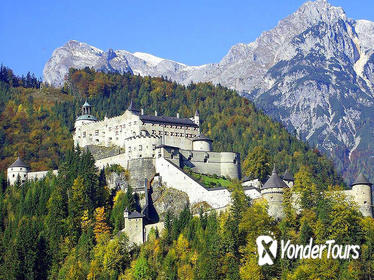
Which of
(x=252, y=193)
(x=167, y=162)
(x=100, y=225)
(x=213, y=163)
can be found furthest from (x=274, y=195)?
(x=213, y=163)

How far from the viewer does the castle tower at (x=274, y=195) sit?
3100 inches

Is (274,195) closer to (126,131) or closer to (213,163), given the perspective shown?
(213,163)

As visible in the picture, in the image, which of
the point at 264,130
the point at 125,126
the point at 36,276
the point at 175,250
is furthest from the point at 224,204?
the point at 264,130

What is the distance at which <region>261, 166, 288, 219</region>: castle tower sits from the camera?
78.8 m

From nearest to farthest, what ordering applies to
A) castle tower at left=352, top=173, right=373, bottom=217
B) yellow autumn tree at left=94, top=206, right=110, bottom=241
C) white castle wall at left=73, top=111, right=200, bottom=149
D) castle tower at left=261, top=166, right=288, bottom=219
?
1. castle tower at left=261, top=166, right=288, bottom=219
2. castle tower at left=352, top=173, right=373, bottom=217
3. yellow autumn tree at left=94, top=206, right=110, bottom=241
4. white castle wall at left=73, top=111, right=200, bottom=149

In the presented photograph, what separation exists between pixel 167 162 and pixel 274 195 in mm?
18879

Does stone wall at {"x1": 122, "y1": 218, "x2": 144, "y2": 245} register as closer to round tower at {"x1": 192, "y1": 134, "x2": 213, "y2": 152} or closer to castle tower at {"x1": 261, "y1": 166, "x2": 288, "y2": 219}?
castle tower at {"x1": 261, "y1": 166, "x2": 288, "y2": 219}

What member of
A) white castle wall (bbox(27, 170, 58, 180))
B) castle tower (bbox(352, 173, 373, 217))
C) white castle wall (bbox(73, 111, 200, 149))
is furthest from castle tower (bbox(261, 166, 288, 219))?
white castle wall (bbox(27, 170, 58, 180))

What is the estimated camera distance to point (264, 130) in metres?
143

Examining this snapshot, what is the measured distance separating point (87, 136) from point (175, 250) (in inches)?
1595

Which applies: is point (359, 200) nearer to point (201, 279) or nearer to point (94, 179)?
point (201, 279)

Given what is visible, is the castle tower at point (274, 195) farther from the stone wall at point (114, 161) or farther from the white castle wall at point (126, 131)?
the white castle wall at point (126, 131)

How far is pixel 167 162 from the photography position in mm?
94125

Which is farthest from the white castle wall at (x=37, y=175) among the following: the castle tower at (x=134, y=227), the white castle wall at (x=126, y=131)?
the castle tower at (x=134, y=227)
